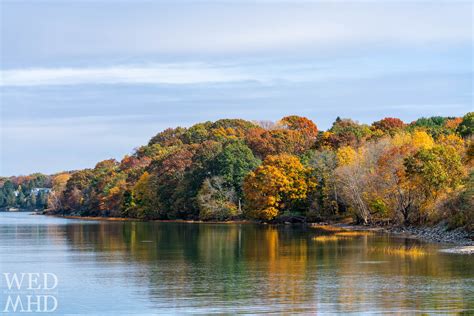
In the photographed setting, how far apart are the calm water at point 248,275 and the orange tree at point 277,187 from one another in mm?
25234

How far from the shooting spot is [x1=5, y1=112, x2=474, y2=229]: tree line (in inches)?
2608

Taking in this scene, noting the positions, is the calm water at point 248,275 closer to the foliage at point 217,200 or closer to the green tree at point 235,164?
the foliage at point 217,200

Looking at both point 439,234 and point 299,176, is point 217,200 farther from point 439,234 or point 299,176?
point 439,234

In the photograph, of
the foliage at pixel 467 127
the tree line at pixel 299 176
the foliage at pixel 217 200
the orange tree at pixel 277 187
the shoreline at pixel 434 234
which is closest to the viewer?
the shoreline at pixel 434 234

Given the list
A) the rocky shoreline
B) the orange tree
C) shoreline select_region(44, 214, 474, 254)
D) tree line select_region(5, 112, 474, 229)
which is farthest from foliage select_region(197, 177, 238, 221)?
the rocky shoreline

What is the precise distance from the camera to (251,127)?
14550cm

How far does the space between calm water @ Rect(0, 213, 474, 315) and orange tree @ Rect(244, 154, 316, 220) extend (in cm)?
2523

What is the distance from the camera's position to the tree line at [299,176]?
66250 millimetres

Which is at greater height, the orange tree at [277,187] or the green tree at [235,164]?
the green tree at [235,164]

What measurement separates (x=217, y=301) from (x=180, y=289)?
3950 millimetres

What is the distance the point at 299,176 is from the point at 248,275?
169 ft

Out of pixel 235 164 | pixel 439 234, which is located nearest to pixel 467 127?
pixel 235 164

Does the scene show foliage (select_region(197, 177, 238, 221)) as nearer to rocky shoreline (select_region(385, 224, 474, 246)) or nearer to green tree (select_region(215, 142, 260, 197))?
green tree (select_region(215, 142, 260, 197))

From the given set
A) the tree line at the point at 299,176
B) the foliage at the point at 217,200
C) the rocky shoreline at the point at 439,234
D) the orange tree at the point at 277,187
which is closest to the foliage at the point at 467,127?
the tree line at the point at 299,176
